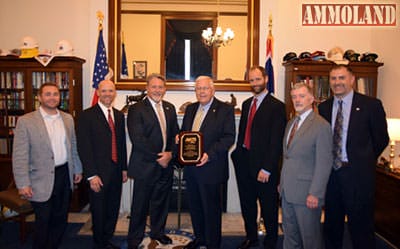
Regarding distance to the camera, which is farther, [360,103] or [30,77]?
[30,77]

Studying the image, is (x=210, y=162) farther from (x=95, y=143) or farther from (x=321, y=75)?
(x=321, y=75)

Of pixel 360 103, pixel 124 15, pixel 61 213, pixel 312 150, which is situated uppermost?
pixel 124 15

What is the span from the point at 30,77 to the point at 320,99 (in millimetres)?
3823

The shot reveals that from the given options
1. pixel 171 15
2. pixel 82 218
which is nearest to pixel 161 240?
pixel 82 218

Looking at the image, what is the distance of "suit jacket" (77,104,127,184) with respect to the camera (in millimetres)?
3223

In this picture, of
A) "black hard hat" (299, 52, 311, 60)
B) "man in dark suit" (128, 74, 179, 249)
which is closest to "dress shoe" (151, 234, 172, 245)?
"man in dark suit" (128, 74, 179, 249)

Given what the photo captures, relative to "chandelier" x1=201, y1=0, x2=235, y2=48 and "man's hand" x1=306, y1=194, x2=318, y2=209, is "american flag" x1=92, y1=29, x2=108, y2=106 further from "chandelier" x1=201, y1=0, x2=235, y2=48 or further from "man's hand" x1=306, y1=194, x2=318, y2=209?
"man's hand" x1=306, y1=194, x2=318, y2=209

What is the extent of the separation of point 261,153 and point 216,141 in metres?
0.42

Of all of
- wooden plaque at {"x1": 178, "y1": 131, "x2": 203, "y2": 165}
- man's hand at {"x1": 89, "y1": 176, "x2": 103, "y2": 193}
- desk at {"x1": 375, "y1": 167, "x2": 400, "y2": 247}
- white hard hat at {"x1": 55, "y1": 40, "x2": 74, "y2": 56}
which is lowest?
desk at {"x1": 375, "y1": 167, "x2": 400, "y2": 247}

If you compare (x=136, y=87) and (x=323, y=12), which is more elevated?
(x=323, y=12)

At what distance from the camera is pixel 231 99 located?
16.2 feet

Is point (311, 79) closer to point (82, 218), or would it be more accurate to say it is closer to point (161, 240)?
point (161, 240)

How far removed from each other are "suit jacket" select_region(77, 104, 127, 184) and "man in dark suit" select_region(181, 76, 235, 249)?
742mm

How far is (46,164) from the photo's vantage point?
2945 millimetres
